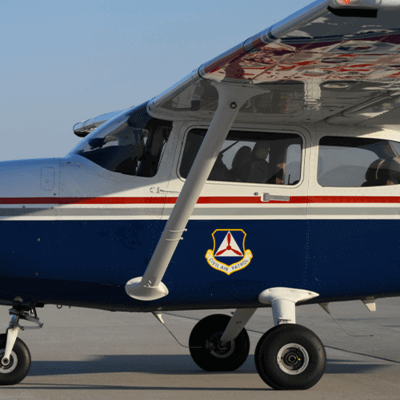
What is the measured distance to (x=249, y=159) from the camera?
6.48m

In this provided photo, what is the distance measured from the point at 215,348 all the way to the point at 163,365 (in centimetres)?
73

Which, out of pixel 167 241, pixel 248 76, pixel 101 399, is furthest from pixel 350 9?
pixel 101 399

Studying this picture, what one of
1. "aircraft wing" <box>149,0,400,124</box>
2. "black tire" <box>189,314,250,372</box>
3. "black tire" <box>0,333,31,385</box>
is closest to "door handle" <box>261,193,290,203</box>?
"aircraft wing" <box>149,0,400,124</box>

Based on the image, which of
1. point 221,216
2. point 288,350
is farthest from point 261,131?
point 288,350

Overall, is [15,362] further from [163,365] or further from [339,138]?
[339,138]

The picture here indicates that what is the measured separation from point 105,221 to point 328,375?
3015mm

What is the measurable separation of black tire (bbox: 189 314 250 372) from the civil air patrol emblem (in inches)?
71.3

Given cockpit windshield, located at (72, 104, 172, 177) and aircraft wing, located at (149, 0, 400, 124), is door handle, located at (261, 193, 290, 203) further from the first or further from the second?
cockpit windshield, located at (72, 104, 172, 177)

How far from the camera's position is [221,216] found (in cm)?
637

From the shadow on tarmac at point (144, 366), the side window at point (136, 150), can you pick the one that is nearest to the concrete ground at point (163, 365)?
the shadow on tarmac at point (144, 366)

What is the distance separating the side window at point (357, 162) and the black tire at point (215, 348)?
246 centimetres

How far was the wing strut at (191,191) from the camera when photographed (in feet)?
18.1

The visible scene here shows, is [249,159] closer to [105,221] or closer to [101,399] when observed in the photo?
[105,221]

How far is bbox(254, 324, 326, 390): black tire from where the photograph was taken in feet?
20.2
